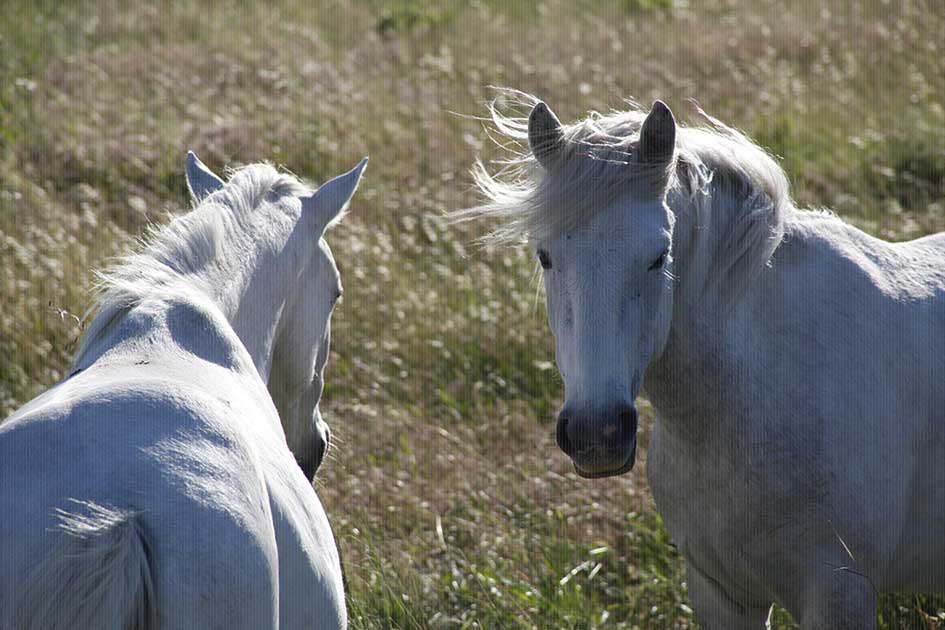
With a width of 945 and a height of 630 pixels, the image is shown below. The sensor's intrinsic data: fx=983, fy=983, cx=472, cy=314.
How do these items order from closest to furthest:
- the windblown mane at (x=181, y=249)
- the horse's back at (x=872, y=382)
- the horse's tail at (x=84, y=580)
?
the horse's tail at (x=84, y=580) < the windblown mane at (x=181, y=249) < the horse's back at (x=872, y=382)

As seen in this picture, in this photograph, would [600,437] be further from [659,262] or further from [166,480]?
[166,480]

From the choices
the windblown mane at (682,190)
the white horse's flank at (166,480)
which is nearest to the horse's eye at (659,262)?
the windblown mane at (682,190)

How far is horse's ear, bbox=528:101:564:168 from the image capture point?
8.34ft

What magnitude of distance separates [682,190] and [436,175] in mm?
4870

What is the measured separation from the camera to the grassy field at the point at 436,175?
3924 mm

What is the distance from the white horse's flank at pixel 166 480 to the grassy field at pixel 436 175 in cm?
106

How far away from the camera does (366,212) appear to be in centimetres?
676

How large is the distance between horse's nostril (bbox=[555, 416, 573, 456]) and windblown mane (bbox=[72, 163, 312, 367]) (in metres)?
0.95

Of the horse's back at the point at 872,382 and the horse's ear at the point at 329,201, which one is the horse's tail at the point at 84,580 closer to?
the horse's ear at the point at 329,201

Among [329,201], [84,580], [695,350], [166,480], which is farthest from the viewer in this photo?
[329,201]

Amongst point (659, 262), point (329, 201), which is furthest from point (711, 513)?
point (329, 201)

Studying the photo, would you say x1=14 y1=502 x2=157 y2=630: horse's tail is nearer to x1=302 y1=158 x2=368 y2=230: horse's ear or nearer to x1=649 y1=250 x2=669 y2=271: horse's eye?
x1=649 y1=250 x2=669 y2=271: horse's eye

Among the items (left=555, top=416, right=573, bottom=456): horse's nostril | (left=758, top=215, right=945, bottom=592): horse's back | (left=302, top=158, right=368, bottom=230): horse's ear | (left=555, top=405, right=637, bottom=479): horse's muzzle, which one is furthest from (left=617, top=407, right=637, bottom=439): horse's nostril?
(left=302, top=158, right=368, bottom=230): horse's ear

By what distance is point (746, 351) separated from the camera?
271cm
